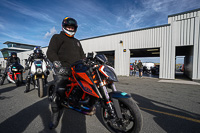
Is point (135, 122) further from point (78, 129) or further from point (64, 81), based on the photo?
point (64, 81)

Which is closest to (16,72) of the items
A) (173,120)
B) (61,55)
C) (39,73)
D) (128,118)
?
(39,73)

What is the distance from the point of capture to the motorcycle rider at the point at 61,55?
2.19m

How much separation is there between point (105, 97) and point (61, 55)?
57.1 inches

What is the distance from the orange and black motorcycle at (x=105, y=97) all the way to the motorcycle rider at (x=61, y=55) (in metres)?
0.34

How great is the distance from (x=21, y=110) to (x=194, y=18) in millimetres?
12817

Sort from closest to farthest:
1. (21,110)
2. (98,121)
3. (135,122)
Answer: (135,122), (98,121), (21,110)

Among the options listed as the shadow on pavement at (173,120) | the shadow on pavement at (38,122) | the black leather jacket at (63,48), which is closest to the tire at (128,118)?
the shadow on pavement at (38,122)

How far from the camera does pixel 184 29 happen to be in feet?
29.3

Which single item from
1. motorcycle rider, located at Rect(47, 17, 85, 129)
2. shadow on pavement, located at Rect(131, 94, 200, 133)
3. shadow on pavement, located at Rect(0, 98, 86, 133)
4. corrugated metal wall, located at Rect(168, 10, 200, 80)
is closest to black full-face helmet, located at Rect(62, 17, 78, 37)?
motorcycle rider, located at Rect(47, 17, 85, 129)

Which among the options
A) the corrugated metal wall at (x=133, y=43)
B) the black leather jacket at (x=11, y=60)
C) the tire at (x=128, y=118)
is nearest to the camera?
the tire at (x=128, y=118)

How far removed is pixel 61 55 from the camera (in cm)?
244

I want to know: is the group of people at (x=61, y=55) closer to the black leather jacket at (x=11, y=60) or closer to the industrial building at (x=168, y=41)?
the black leather jacket at (x=11, y=60)

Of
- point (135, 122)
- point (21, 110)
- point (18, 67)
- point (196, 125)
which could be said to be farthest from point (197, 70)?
A: point (18, 67)

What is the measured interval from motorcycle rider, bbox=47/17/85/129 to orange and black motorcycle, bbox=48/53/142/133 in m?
0.34
